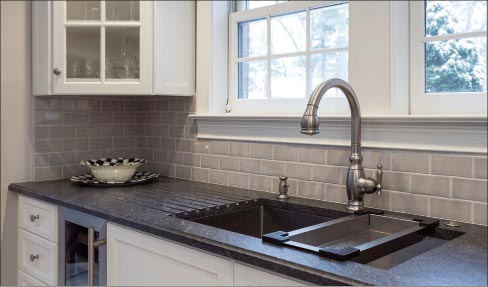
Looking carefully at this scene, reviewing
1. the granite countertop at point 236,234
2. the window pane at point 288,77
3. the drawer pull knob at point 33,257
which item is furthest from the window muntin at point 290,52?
the drawer pull knob at point 33,257

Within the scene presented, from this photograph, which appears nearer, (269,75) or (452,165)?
(452,165)

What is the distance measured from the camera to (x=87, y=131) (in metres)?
2.67

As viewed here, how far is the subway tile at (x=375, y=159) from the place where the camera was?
5.56 feet

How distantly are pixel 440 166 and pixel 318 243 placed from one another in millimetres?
477

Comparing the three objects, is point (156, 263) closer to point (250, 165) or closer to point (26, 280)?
point (250, 165)

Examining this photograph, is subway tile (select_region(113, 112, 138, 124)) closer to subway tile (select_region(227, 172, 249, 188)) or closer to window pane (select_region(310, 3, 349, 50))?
subway tile (select_region(227, 172, 249, 188))

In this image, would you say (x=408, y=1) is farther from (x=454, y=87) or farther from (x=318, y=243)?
(x=318, y=243)

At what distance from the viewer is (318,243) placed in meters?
1.46

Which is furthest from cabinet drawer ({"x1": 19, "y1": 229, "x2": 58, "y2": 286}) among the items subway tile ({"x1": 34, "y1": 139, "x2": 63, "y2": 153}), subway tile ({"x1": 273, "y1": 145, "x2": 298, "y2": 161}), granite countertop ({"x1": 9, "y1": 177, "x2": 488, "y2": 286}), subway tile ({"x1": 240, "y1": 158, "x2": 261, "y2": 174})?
subway tile ({"x1": 273, "y1": 145, "x2": 298, "y2": 161})

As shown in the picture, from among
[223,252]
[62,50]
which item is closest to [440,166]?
[223,252]

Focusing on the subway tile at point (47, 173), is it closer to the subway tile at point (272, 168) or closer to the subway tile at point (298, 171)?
the subway tile at point (272, 168)

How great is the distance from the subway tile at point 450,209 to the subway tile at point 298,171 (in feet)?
1.69

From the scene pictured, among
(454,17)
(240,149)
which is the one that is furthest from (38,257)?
(454,17)

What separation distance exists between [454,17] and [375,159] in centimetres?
55
